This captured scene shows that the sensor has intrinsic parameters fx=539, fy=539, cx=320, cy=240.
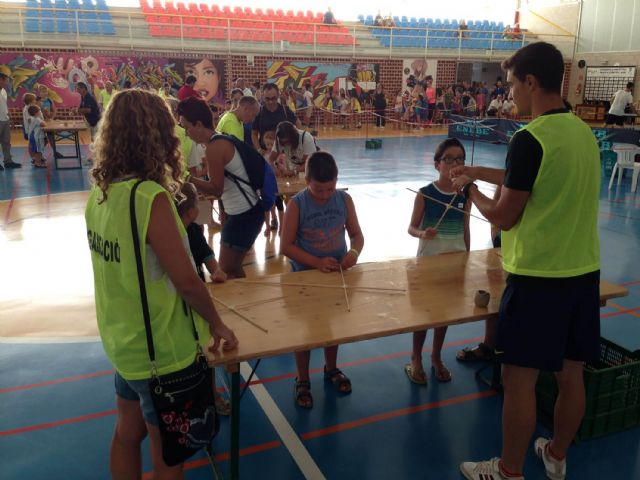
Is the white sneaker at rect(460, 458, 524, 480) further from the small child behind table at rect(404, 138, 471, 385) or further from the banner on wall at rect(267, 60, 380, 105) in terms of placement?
the banner on wall at rect(267, 60, 380, 105)

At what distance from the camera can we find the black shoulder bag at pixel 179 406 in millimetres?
1817

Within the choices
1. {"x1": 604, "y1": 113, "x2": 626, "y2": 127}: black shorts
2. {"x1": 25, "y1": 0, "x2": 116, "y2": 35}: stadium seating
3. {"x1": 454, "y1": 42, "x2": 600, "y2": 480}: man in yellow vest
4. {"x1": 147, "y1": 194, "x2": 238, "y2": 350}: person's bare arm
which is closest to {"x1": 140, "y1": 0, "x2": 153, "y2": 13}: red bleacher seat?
{"x1": 25, "y1": 0, "x2": 116, "y2": 35}: stadium seating

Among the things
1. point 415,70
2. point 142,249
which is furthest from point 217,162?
point 415,70

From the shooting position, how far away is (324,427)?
3137mm

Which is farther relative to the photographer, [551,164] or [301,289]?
[301,289]

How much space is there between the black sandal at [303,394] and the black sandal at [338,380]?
20cm

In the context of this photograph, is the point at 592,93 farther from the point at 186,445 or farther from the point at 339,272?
the point at 186,445

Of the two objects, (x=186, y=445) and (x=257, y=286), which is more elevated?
(x=257, y=286)

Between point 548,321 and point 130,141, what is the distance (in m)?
1.80

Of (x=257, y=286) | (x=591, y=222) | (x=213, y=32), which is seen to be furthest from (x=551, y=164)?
(x=213, y=32)

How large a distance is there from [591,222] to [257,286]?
166 cm

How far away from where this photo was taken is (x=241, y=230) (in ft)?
12.9

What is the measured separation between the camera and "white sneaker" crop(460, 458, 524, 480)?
2.58 metres

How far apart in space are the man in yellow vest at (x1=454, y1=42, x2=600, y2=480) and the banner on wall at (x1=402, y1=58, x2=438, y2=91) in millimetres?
21612
